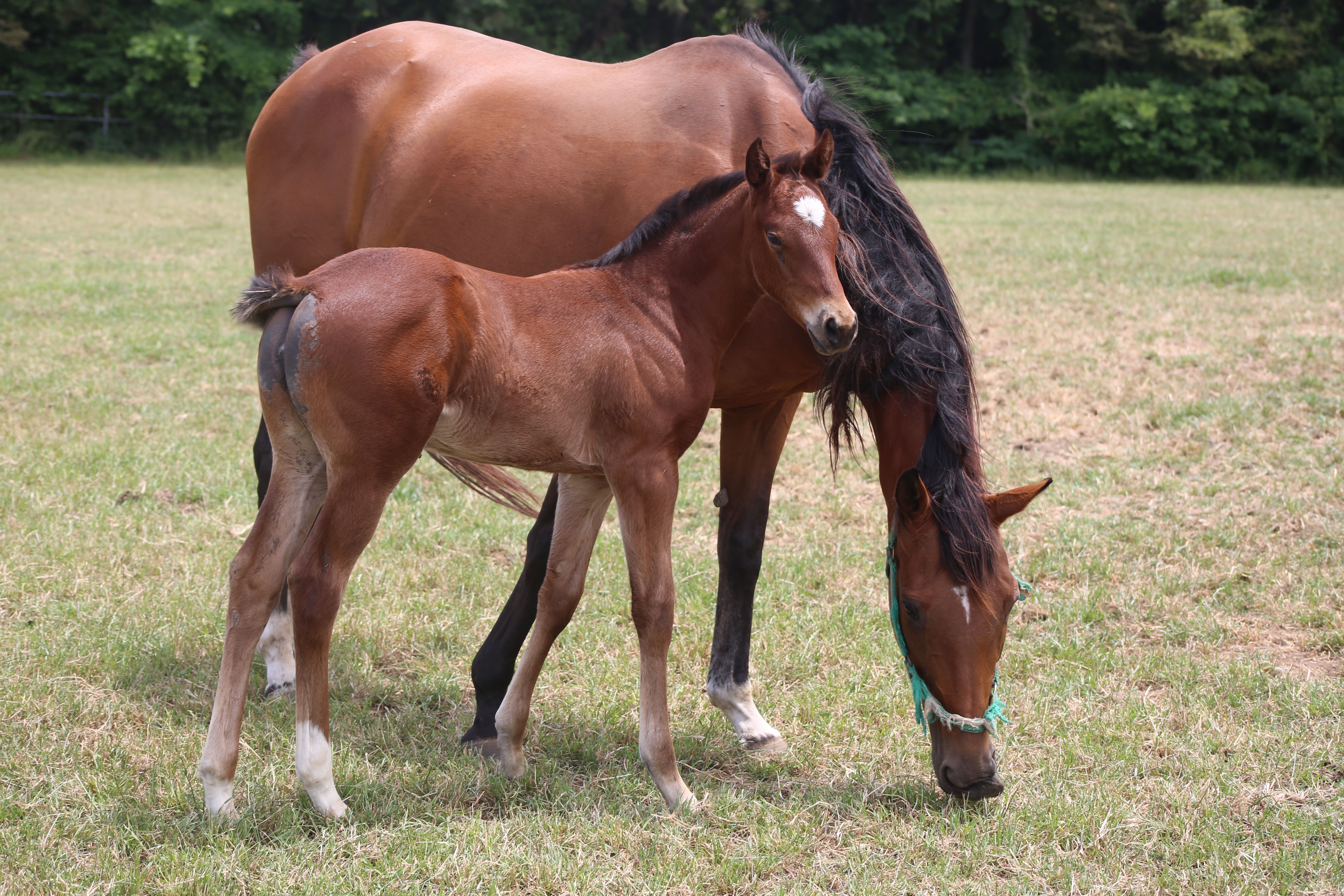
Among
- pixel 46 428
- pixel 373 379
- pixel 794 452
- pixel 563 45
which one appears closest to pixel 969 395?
pixel 373 379

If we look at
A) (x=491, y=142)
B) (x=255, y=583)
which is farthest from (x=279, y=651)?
(x=491, y=142)

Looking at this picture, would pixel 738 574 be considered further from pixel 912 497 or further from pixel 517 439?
pixel 517 439

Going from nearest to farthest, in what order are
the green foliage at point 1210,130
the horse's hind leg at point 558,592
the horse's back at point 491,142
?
the horse's hind leg at point 558,592 < the horse's back at point 491,142 < the green foliage at point 1210,130

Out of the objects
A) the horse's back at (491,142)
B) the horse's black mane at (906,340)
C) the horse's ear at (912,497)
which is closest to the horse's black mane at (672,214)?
the horse's black mane at (906,340)

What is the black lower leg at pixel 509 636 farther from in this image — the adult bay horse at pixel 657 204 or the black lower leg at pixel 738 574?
the black lower leg at pixel 738 574

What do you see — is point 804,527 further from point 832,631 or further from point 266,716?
point 266,716

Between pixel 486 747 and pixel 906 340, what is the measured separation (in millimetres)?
1630

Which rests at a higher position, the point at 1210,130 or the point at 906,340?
the point at 1210,130

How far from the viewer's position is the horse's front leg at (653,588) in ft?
8.43

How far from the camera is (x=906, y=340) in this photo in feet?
9.21

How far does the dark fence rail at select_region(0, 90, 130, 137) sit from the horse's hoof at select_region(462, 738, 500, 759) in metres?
24.9

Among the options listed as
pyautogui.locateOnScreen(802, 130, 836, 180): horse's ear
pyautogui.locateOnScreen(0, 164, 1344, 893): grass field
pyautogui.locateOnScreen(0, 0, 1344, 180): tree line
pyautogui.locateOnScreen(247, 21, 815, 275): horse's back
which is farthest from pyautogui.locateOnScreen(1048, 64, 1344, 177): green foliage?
pyautogui.locateOnScreen(802, 130, 836, 180): horse's ear

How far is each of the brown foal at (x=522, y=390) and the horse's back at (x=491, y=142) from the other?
1.92 feet

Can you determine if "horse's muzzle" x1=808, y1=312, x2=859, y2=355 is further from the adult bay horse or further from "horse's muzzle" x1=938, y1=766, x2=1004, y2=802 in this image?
"horse's muzzle" x1=938, y1=766, x2=1004, y2=802
